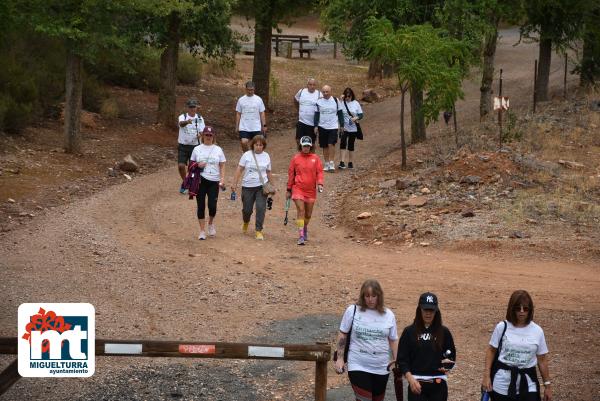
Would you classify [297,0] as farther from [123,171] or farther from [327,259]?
[327,259]

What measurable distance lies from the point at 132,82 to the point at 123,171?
1110 centimetres

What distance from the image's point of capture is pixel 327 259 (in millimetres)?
16156

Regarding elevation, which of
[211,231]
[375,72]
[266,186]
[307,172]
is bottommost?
[211,231]

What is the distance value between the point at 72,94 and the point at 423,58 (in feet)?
24.5

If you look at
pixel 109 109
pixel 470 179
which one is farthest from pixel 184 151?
pixel 109 109

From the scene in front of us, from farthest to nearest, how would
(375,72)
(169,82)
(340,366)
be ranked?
(375,72) < (169,82) < (340,366)

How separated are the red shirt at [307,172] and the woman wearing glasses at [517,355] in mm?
8117

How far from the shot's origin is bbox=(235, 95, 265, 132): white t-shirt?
20.8 metres

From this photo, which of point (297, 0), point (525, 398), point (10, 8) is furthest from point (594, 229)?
point (297, 0)

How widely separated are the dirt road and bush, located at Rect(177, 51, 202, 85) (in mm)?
17348

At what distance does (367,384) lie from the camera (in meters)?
8.87

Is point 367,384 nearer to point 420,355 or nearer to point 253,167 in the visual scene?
point 420,355

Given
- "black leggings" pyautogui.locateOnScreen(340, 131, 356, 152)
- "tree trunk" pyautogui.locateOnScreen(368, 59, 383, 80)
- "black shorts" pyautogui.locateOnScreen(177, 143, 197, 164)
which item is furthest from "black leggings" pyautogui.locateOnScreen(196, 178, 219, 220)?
"tree trunk" pyautogui.locateOnScreen(368, 59, 383, 80)

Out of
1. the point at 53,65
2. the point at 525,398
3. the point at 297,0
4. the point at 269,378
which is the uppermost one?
the point at 297,0
